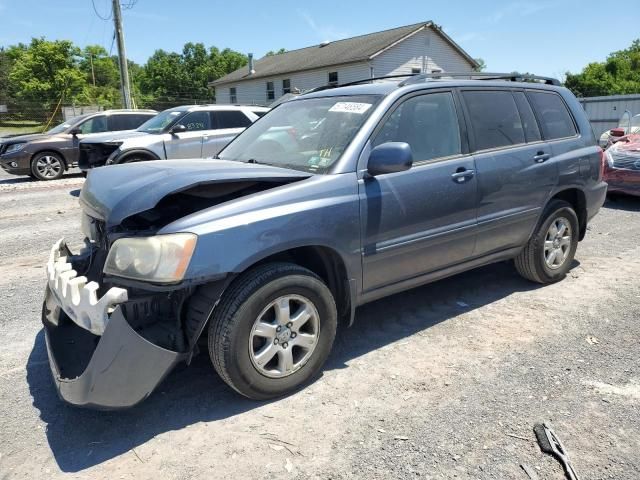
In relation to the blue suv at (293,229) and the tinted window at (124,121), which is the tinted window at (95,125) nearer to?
the tinted window at (124,121)

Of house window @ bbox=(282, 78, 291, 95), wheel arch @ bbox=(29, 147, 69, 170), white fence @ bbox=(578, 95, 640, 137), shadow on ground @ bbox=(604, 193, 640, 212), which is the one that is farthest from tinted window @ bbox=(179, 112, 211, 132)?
house window @ bbox=(282, 78, 291, 95)

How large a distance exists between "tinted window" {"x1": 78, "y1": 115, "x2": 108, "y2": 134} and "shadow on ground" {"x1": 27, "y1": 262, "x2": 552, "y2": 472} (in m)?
10.5

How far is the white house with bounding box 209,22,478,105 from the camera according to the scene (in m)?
27.9

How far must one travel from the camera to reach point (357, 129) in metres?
3.44

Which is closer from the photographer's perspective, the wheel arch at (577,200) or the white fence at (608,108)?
the wheel arch at (577,200)

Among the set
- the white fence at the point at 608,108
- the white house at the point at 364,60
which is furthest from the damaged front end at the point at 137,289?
the white house at the point at 364,60

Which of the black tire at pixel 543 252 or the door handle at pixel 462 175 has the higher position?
the door handle at pixel 462 175

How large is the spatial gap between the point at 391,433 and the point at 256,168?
5.89ft

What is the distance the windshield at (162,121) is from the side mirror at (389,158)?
8.26 metres

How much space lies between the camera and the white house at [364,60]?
27906 millimetres

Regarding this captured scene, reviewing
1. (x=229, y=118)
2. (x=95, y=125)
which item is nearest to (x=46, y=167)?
(x=95, y=125)

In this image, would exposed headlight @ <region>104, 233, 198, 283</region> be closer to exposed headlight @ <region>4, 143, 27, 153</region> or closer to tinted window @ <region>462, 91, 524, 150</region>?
tinted window @ <region>462, 91, 524, 150</region>

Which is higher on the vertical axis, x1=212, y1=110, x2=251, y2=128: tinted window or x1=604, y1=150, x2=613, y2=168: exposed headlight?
x1=212, y1=110, x2=251, y2=128: tinted window

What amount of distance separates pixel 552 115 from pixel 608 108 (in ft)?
57.8
